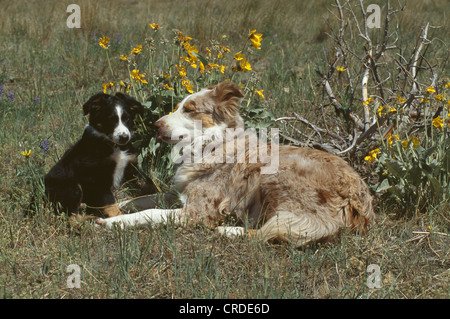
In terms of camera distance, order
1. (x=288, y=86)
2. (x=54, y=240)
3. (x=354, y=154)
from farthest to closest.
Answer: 1. (x=288, y=86)
2. (x=354, y=154)
3. (x=54, y=240)

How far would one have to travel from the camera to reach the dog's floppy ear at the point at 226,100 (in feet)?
13.6

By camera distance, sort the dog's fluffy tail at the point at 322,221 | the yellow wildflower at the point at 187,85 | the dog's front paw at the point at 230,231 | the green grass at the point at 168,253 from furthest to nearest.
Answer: the yellow wildflower at the point at 187,85, the dog's front paw at the point at 230,231, the dog's fluffy tail at the point at 322,221, the green grass at the point at 168,253

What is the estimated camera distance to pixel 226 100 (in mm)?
4207

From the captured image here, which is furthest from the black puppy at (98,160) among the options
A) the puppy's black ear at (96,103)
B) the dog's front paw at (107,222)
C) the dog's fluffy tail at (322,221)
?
the dog's fluffy tail at (322,221)

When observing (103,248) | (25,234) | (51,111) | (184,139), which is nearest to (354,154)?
(184,139)

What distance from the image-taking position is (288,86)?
6.54m

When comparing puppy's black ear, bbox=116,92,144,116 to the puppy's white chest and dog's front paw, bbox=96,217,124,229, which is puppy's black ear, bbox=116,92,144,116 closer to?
the puppy's white chest

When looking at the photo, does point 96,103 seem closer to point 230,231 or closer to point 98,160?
point 98,160

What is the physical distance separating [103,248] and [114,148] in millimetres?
1081

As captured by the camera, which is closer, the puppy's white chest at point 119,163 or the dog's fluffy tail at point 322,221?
the dog's fluffy tail at point 322,221

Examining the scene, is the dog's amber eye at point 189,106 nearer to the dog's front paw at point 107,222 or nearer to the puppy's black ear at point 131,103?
the puppy's black ear at point 131,103

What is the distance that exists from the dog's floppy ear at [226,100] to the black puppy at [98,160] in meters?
0.78

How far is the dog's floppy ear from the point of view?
4152 millimetres
